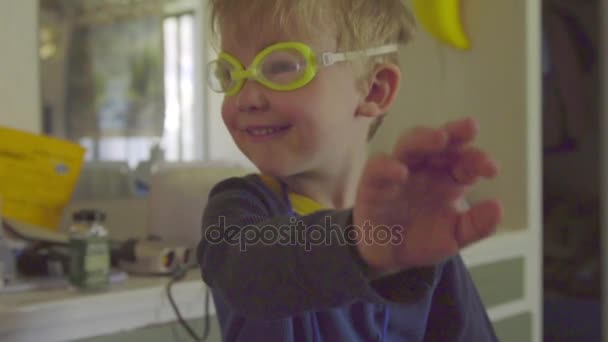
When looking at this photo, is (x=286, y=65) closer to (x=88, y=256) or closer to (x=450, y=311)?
(x=450, y=311)

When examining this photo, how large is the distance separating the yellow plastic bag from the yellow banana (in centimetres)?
53

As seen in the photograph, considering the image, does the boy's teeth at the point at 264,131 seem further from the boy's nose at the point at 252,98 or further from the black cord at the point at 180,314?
the black cord at the point at 180,314

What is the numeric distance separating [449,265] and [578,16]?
4.08 feet

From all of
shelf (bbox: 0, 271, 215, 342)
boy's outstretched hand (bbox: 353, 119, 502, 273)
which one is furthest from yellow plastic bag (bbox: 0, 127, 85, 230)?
boy's outstretched hand (bbox: 353, 119, 502, 273)

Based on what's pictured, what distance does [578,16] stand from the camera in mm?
1529

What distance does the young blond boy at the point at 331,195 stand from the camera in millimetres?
282

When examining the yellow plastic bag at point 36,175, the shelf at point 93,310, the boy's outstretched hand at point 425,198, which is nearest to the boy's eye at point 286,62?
the boy's outstretched hand at point 425,198

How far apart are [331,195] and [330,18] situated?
0.40 feet

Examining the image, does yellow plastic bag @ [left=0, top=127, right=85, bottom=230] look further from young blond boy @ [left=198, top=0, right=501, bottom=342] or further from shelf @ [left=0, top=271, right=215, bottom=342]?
young blond boy @ [left=198, top=0, right=501, bottom=342]

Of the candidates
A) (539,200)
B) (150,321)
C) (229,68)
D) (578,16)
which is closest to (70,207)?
(150,321)

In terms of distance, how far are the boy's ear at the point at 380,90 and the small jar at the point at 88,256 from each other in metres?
0.40

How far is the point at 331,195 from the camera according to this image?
0.45 meters

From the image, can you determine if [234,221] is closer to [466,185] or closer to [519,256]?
[466,185]

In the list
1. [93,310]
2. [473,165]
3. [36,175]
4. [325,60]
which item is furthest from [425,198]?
[36,175]
